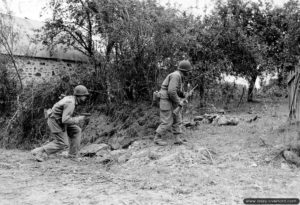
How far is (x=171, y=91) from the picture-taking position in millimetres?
6883

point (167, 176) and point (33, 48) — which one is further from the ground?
point (33, 48)

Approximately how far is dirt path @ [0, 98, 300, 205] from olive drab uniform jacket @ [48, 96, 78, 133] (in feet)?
2.43

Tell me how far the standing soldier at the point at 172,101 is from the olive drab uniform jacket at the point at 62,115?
1972 millimetres

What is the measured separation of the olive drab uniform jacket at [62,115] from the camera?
21.7 feet

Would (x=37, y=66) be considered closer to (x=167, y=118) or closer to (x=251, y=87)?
(x=167, y=118)

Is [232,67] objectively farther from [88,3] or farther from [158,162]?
[158,162]

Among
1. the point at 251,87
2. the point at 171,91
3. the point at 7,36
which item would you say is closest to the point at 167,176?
the point at 171,91

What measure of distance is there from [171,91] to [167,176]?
7.38ft

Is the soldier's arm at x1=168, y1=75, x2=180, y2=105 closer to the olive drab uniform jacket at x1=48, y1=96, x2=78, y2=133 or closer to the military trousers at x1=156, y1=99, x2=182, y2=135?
the military trousers at x1=156, y1=99, x2=182, y2=135

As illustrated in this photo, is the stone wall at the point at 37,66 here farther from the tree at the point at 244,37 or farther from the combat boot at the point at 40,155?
the tree at the point at 244,37

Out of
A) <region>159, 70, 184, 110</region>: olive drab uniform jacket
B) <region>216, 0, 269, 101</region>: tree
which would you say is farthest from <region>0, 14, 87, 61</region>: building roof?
<region>159, 70, 184, 110</region>: olive drab uniform jacket

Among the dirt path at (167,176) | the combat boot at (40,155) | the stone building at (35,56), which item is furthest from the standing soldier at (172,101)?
the stone building at (35,56)

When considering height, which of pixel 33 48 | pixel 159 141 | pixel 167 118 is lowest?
pixel 159 141

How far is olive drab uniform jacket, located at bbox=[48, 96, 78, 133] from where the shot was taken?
6.61m
